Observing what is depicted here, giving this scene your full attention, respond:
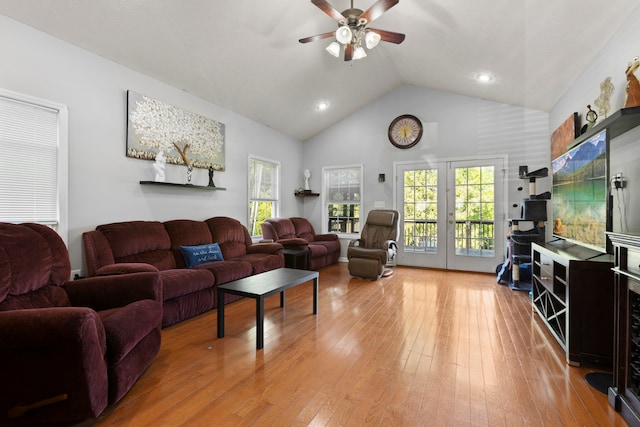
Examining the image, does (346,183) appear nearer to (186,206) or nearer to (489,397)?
(186,206)

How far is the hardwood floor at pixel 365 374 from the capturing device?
164cm

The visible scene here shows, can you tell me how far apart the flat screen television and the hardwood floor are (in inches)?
37.8

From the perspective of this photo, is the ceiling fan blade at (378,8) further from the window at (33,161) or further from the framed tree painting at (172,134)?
the window at (33,161)

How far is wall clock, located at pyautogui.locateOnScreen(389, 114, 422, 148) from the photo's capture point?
575 centimetres

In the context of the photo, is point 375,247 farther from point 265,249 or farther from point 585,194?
point 585,194

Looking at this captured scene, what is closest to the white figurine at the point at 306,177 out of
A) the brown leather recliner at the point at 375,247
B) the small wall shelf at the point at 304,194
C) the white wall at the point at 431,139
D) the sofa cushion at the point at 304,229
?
the white wall at the point at 431,139

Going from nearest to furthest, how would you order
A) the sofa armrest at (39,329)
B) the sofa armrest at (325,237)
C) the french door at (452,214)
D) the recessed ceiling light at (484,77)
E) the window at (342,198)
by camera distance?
the sofa armrest at (39,329)
the recessed ceiling light at (484,77)
the french door at (452,214)
the sofa armrest at (325,237)
the window at (342,198)

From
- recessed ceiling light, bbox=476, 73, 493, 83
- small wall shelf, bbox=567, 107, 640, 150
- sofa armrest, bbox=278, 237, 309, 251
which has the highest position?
recessed ceiling light, bbox=476, 73, 493, 83

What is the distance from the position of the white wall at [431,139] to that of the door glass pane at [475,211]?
271 mm

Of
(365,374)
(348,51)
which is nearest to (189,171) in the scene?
(348,51)

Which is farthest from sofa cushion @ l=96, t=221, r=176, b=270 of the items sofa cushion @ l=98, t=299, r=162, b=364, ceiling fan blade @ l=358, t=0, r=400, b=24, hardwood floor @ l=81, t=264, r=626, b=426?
ceiling fan blade @ l=358, t=0, r=400, b=24

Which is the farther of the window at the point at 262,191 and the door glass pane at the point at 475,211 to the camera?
the window at the point at 262,191

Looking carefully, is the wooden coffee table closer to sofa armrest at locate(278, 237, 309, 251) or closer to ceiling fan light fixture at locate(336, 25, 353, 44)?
sofa armrest at locate(278, 237, 309, 251)

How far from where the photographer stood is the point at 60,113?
284cm
